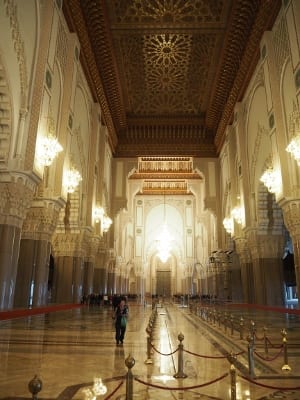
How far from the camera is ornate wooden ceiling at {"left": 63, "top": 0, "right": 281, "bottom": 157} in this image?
1098 cm

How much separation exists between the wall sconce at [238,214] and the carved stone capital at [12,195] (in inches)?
349

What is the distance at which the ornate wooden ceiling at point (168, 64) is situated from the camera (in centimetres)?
1098

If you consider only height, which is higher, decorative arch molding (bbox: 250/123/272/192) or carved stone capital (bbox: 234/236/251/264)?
decorative arch molding (bbox: 250/123/272/192)

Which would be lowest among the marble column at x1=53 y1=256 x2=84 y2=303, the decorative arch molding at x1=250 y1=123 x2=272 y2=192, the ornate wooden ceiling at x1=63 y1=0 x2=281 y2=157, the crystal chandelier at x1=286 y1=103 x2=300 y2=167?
the marble column at x1=53 y1=256 x2=84 y2=303

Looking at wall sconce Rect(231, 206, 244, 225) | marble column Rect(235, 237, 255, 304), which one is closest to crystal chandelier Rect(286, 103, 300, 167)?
wall sconce Rect(231, 206, 244, 225)

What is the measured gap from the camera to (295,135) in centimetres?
861

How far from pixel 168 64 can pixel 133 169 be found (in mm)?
6678

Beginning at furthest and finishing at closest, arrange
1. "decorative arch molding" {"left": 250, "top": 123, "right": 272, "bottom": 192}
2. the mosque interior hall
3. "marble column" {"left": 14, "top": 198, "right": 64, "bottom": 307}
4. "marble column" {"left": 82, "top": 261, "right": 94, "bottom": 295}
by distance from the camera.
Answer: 1. "marble column" {"left": 82, "top": 261, "right": 94, "bottom": 295}
2. "decorative arch molding" {"left": 250, "top": 123, "right": 272, "bottom": 192}
3. "marble column" {"left": 14, "top": 198, "right": 64, "bottom": 307}
4. the mosque interior hall

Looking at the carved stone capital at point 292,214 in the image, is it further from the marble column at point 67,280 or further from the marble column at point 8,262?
the marble column at point 67,280

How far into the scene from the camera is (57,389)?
2.58 metres

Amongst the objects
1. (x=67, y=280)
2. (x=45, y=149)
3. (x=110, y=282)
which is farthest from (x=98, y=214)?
(x=110, y=282)

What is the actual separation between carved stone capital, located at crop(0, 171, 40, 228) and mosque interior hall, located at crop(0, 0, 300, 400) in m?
0.03

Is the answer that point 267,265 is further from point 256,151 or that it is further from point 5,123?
point 5,123

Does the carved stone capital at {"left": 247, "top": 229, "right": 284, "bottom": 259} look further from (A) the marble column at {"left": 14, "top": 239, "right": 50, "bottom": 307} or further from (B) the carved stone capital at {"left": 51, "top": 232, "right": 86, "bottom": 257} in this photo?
(A) the marble column at {"left": 14, "top": 239, "right": 50, "bottom": 307}
